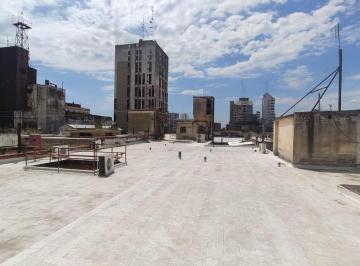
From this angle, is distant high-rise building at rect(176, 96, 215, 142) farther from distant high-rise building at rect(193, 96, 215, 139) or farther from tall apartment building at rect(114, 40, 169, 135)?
tall apartment building at rect(114, 40, 169, 135)

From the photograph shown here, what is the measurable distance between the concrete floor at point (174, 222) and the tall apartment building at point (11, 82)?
65872mm

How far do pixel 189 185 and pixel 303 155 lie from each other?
1010 cm

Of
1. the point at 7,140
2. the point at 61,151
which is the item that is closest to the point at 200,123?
the point at 7,140

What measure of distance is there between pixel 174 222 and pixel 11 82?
76.4 metres

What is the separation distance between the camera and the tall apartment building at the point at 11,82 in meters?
70.1

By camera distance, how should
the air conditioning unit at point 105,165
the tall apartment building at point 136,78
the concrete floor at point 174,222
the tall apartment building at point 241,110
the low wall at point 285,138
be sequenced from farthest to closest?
1. the tall apartment building at point 241,110
2. the tall apartment building at point 136,78
3. the low wall at point 285,138
4. the air conditioning unit at point 105,165
5. the concrete floor at point 174,222

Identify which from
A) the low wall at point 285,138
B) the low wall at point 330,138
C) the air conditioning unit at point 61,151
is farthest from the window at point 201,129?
the low wall at point 330,138

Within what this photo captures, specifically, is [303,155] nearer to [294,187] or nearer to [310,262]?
[294,187]

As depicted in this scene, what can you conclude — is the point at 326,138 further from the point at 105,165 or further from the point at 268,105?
the point at 268,105

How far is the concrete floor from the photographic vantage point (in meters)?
5.84

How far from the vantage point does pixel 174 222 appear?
7.86 meters

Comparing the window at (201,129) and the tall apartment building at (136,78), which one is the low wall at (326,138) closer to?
the window at (201,129)

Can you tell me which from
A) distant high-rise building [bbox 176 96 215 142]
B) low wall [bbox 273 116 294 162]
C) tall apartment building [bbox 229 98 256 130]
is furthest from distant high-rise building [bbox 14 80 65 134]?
tall apartment building [bbox 229 98 256 130]

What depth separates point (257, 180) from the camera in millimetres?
14531
